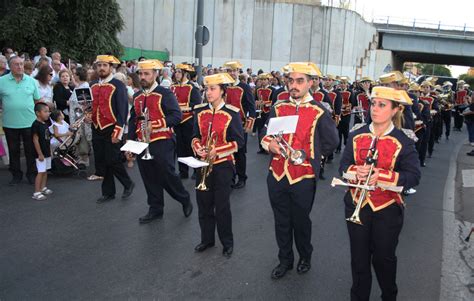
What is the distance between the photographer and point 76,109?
31.6 ft

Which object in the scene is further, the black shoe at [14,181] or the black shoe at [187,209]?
the black shoe at [14,181]

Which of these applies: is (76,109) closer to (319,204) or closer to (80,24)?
(319,204)

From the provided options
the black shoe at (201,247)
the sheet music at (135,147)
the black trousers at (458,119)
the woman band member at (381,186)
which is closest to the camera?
the woman band member at (381,186)

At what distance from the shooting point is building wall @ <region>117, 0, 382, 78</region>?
35.7 metres

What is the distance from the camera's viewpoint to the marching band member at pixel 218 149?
17.5ft

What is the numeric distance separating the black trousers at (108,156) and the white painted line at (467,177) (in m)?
7.54

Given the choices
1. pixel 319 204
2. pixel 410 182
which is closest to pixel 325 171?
pixel 319 204

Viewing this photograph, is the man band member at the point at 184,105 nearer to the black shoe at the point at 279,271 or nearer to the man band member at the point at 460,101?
the black shoe at the point at 279,271

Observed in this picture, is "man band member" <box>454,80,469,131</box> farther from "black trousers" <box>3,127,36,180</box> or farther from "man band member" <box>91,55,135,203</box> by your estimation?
"black trousers" <box>3,127,36,180</box>

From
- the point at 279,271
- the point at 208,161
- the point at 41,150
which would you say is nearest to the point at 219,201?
the point at 208,161

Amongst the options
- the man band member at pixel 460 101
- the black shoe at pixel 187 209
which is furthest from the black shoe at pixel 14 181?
the man band member at pixel 460 101

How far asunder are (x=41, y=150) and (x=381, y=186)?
5.94m

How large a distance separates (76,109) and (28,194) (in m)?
2.43

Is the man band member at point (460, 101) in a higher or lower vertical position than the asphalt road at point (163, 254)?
higher
